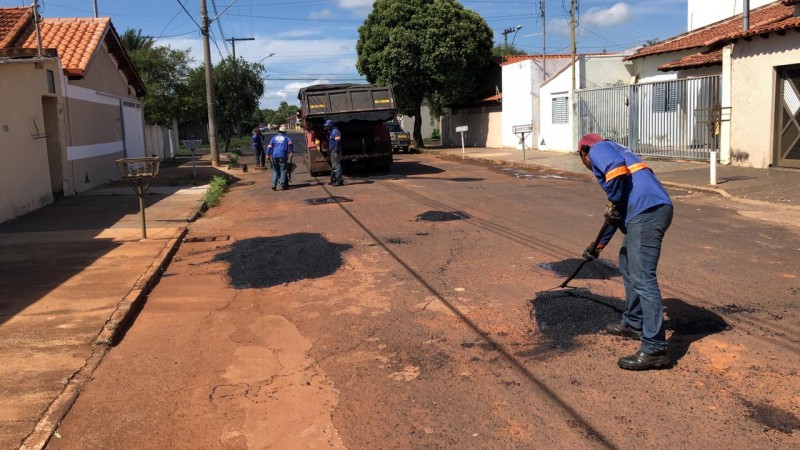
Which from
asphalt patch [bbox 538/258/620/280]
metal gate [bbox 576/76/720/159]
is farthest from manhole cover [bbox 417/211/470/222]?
metal gate [bbox 576/76/720/159]

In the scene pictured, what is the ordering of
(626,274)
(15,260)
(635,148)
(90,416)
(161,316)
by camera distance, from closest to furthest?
(90,416) → (626,274) → (161,316) → (15,260) → (635,148)

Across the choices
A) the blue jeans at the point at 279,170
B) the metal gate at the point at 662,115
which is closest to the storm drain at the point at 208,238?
the blue jeans at the point at 279,170

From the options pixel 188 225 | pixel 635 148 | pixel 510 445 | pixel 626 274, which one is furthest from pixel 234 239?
pixel 635 148

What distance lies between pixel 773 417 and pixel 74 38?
20416 millimetres

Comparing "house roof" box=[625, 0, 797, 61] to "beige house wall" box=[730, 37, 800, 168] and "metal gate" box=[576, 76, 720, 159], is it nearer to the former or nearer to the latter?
"beige house wall" box=[730, 37, 800, 168]

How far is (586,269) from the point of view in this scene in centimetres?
732

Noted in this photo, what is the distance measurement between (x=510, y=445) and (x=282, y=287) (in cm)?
408

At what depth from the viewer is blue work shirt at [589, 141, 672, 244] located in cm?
464

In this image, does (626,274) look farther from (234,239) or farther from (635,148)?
(635,148)

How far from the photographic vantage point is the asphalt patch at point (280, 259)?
25.0 feet

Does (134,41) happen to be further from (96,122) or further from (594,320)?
(594,320)

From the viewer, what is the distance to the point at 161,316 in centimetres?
635

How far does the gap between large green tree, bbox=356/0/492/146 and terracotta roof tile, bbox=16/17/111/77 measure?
16.7m

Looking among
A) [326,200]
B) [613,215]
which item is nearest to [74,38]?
[326,200]
